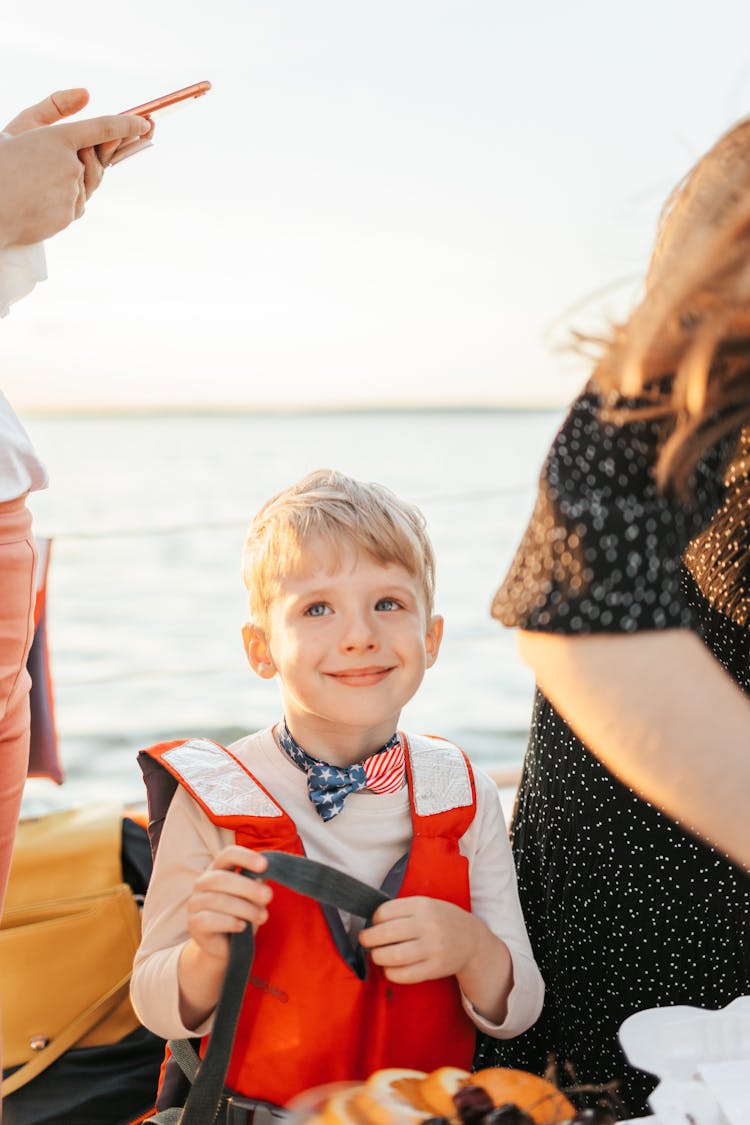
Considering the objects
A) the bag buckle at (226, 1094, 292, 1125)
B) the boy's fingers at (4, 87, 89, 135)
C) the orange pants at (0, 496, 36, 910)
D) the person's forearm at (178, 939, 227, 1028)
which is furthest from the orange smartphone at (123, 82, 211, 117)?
the bag buckle at (226, 1094, 292, 1125)

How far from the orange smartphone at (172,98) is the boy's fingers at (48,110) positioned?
0.23 ft

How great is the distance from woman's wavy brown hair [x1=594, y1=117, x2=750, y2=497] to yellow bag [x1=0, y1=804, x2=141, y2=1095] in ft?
3.97

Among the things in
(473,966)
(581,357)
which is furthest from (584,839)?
(581,357)

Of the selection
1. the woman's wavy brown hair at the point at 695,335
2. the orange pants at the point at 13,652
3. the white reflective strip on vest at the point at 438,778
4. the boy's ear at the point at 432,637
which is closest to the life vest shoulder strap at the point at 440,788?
the white reflective strip on vest at the point at 438,778

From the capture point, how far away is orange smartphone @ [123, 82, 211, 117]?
1.44 metres

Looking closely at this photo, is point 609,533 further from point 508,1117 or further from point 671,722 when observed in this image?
point 508,1117

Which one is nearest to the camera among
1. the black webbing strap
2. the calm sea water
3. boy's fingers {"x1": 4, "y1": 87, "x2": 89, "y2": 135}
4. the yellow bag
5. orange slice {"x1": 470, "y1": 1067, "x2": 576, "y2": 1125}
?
orange slice {"x1": 470, "y1": 1067, "x2": 576, "y2": 1125}

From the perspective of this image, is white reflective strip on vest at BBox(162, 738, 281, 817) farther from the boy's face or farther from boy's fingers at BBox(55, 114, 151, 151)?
boy's fingers at BBox(55, 114, 151, 151)

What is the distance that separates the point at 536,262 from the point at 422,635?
17.2 metres

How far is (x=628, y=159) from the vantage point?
13633 mm

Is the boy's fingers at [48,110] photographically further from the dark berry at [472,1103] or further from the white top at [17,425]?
the dark berry at [472,1103]

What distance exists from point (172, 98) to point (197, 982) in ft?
3.70

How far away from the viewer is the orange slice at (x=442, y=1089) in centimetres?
78

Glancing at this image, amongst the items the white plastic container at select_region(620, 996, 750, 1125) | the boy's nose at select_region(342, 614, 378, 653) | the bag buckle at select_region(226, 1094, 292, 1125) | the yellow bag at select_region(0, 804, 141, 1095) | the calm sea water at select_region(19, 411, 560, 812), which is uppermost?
the boy's nose at select_region(342, 614, 378, 653)
